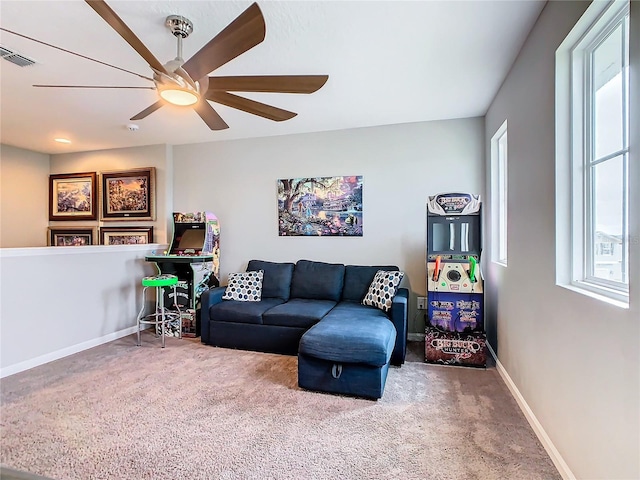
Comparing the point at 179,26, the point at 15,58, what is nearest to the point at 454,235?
the point at 179,26

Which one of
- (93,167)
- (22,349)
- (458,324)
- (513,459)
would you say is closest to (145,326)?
(22,349)

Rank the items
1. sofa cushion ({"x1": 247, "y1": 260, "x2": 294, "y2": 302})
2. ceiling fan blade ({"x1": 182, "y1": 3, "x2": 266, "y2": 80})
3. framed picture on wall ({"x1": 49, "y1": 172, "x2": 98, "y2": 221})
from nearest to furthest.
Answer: ceiling fan blade ({"x1": 182, "y1": 3, "x2": 266, "y2": 80})
sofa cushion ({"x1": 247, "y1": 260, "x2": 294, "y2": 302})
framed picture on wall ({"x1": 49, "y1": 172, "x2": 98, "y2": 221})

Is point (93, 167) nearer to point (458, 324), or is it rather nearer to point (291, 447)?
point (291, 447)

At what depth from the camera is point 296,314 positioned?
3340 mm

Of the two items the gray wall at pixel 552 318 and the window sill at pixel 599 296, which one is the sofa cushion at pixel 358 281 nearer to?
the gray wall at pixel 552 318

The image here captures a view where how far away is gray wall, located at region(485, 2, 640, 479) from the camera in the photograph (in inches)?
47.4

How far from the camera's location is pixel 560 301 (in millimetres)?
1743

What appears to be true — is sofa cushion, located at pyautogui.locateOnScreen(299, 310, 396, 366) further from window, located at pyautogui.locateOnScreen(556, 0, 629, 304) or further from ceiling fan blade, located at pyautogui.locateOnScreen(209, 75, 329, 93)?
ceiling fan blade, located at pyautogui.locateOnScreen(209, 75, 329, 93)

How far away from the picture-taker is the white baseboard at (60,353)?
295 centimetres

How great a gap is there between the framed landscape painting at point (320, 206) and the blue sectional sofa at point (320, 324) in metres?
0.45

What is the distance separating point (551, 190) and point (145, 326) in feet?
15.4

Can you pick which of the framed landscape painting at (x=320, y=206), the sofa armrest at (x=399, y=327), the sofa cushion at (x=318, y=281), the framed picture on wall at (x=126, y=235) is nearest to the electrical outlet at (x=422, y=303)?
the sofa armrest at (x=399, y=327)

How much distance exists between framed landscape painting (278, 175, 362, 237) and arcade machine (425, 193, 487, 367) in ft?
3.41

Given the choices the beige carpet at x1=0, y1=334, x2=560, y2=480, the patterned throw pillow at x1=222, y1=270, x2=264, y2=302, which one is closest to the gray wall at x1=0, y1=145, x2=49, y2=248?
the beige carpet at x1=0, y1=334, x2=560, y2=480
